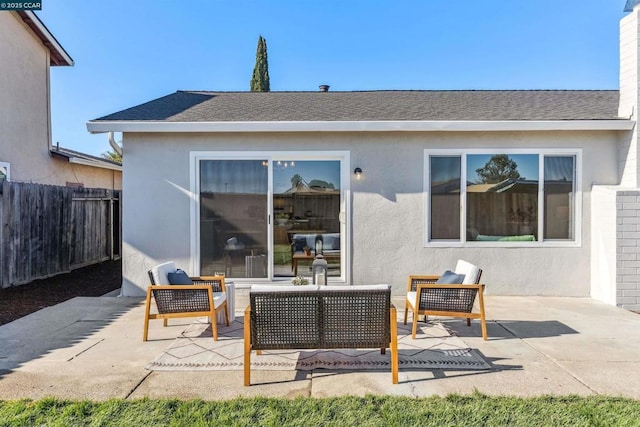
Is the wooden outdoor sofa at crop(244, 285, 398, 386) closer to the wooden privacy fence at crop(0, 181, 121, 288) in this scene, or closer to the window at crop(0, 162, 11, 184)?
the wooden privacy fence at crop(0, 181, 121, 288)

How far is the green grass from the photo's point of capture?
3.05m

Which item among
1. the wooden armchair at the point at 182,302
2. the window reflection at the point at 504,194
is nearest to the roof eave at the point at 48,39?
the wooden armchair at the point at 182,302

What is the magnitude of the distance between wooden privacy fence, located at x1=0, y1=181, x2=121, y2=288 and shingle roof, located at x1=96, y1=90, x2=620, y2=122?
3.15 metres

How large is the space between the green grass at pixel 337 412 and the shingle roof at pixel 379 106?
5.11m

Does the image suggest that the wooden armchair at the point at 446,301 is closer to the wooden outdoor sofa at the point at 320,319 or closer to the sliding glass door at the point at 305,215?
the wooden outdoor sofa at the point at 320,319

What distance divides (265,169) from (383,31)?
12.7 metres

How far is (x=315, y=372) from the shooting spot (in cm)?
404

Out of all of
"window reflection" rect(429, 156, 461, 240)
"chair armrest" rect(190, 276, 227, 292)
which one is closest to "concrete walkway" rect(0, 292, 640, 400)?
"chair armrest" rect(190, 276, 227, 292)

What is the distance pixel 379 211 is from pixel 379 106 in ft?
7.69

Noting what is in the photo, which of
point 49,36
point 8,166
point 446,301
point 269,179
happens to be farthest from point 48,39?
point 446,301

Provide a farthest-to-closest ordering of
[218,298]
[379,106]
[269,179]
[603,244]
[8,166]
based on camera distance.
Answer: [8,166]
[379,106]
[269,179]
[603,244]
[218,298]

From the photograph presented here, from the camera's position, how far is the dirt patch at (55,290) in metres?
6.70

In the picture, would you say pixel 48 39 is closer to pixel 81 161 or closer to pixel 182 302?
pixel 81 161

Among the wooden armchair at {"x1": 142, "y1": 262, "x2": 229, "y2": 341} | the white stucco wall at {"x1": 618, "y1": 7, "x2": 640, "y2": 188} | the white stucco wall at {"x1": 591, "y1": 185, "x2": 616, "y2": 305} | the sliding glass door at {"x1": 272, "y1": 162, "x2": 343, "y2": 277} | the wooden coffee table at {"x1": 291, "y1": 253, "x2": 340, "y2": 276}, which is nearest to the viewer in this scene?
the wooden armchair at {"x1": 142, "y1": 262, "x2": 229, "y2": 341}
